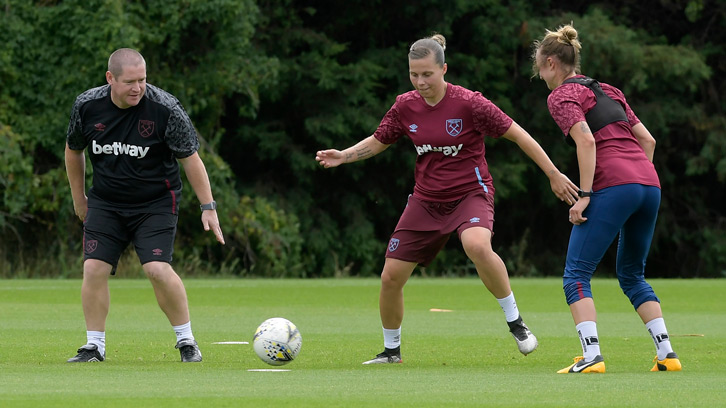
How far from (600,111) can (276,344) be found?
2.59m

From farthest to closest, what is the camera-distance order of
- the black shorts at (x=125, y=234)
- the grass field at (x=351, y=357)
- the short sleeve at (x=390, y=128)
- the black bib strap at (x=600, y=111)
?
the short sleeve at (x=390, y=128)
the black shorts at (x=125, y=234)
the black bib strap at (x=600, y=111)
the grass field at (x=351, y=357)

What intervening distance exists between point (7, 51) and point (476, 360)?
64.2 feet

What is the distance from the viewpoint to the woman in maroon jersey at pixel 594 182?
7938mm

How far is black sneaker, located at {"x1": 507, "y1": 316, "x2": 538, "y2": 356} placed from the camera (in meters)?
8.75

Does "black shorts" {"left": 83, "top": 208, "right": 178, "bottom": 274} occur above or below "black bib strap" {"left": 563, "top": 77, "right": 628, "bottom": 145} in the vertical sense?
below

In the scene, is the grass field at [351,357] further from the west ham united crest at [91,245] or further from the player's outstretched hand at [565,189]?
the player's outstretched hand at [565,189]

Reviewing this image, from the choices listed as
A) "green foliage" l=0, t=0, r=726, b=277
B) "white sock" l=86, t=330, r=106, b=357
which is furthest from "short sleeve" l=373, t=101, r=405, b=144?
"green foliage" l=0, t=0, r=726, b=277

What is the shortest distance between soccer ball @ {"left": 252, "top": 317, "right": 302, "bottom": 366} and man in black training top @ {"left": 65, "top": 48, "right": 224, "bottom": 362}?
2.09 feet

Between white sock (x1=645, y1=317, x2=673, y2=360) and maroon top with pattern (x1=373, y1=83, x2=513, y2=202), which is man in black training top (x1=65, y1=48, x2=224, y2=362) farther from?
white sock (x1=645, y1=317, x2=673, y2=360)

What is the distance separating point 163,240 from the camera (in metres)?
8.87

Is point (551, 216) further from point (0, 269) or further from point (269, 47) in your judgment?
point (0, 269)

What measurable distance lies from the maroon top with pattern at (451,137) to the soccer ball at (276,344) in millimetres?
1409

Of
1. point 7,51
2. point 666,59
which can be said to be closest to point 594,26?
point 666,59

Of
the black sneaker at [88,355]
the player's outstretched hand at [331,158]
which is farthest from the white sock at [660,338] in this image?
the black sneaker at [88,355]
